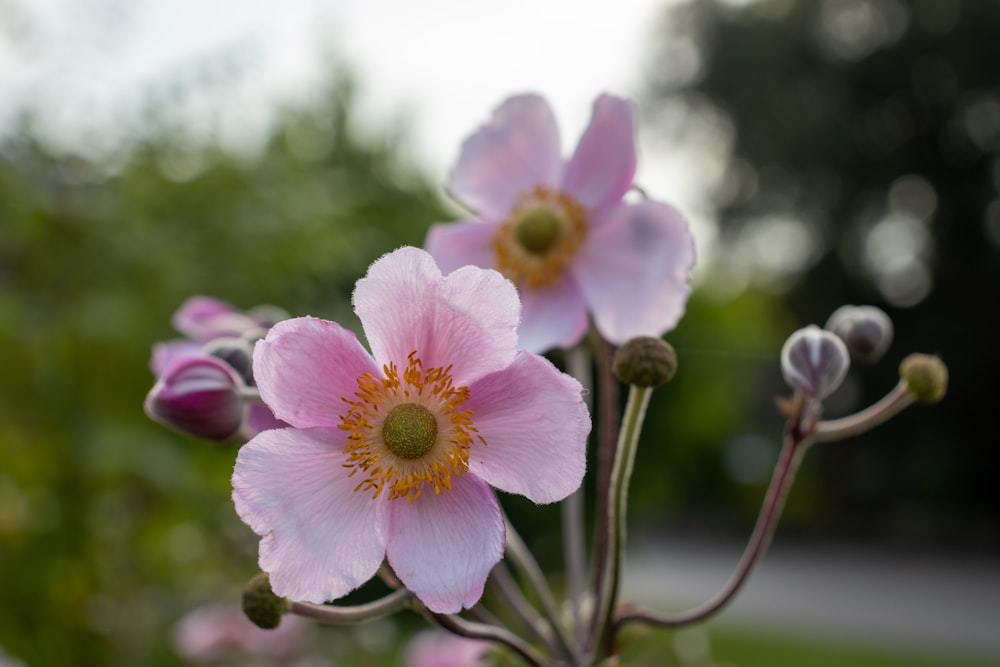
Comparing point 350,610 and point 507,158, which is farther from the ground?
point 507,158

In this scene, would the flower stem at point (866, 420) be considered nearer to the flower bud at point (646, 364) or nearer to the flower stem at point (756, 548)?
the flower stem at point (756, 548)

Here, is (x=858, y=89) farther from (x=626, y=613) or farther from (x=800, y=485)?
(x=626, y=613)

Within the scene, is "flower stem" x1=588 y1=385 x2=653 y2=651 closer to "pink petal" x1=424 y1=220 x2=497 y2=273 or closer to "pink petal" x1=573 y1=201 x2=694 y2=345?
"pink petal" x1=573 y1=201 x2=694 y2=345

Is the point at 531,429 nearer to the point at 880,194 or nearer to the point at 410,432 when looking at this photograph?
the point at 410,432

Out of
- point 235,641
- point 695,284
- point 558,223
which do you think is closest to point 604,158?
point 558,223

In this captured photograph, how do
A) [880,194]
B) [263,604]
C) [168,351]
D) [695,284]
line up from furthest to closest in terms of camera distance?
[880,194], [695,284], [168,351], [263,604]

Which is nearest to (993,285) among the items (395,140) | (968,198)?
(968,198)
